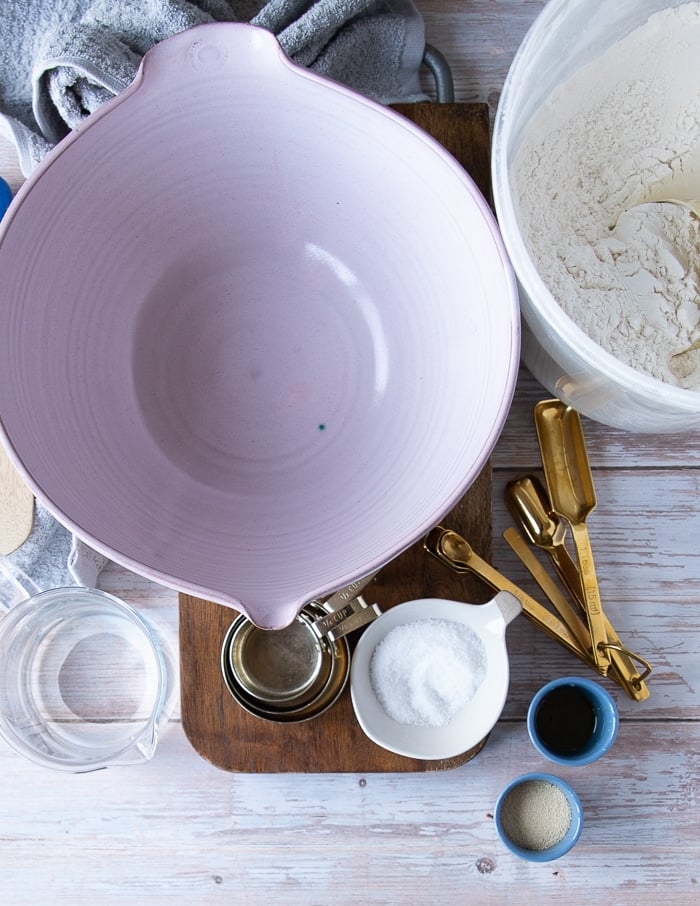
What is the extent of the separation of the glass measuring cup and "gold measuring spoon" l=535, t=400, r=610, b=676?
0.35 m

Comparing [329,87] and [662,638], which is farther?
[662,638]

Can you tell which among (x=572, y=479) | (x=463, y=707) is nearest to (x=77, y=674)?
(x=463, y=707)

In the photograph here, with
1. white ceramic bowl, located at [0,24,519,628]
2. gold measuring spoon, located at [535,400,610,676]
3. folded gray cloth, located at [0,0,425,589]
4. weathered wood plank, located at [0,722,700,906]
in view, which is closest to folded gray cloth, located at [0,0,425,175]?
folded gray cloth, located at [0,0,425,589]

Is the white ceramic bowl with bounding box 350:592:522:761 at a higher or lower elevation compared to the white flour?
lower

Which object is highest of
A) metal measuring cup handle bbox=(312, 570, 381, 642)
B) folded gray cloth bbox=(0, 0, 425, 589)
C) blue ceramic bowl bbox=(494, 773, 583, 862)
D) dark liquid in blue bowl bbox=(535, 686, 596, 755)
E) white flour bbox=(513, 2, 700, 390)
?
folded gray cloth bbox=(0, 0, 425, 589)

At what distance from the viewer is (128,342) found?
2.08 ft

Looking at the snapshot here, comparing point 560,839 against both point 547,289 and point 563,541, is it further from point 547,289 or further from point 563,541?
point 547,289

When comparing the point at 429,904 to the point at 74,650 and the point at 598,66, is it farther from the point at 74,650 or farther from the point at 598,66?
the point at 598,66

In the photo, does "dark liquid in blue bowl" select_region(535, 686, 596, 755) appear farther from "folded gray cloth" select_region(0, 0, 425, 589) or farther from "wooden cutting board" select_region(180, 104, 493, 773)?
"folded gray cloth" select_region(0, 0, 425, 589)

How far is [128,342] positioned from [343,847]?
1.48 ft

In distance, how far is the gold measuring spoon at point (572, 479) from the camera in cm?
66

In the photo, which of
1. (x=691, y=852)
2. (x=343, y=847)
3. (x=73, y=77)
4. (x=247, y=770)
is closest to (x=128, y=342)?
(x=73, y=77)

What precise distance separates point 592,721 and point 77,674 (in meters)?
0.43

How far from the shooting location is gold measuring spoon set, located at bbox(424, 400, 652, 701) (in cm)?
66
